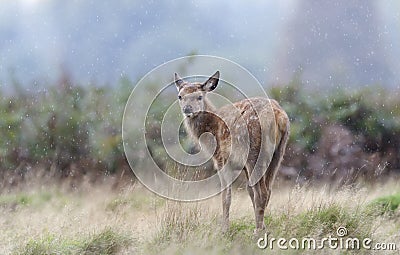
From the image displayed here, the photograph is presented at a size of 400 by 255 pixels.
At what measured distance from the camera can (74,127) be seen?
13.0 meters

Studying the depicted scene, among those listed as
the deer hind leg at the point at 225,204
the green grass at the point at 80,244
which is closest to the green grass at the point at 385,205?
the deer hind leg at the point at 225,204

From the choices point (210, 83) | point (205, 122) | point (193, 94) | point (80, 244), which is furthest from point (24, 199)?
→ point (210, 83)

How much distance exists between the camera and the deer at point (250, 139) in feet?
21.4

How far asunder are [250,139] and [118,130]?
660cm

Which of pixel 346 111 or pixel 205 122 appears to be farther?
pixel 346 111

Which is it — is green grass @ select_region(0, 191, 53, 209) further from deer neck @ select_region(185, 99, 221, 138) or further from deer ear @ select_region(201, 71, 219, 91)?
deer ear @ select_region(201, 71, 219, 91)

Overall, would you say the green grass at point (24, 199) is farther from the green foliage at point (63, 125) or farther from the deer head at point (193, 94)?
the deer head at point (193, 94)

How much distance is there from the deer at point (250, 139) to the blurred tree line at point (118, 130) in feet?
17.7

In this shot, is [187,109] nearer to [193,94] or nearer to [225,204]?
[193,94]

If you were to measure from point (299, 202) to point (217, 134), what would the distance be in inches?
51.5

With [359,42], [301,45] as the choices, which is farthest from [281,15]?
[359,42]

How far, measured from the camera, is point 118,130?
1281 centimetres

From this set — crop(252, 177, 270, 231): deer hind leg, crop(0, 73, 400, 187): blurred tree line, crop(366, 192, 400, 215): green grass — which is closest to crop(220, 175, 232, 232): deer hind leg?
crop(252, 177, 270, 231): deer hind leg

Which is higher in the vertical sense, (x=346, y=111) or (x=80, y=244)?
(x=346, y=111)
